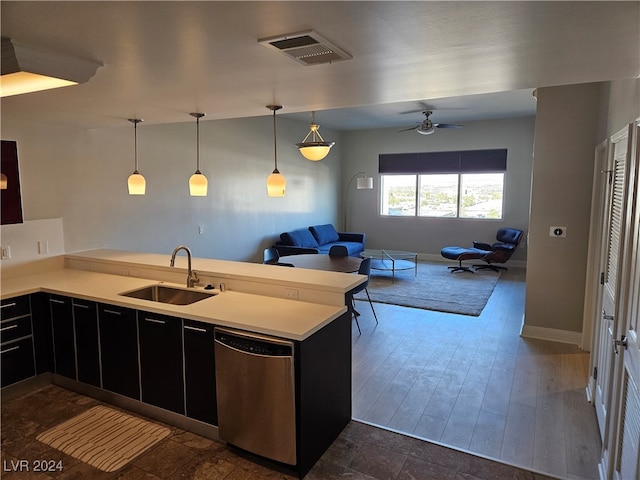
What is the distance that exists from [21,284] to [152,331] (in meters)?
1.45

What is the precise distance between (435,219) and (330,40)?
26.1 feet

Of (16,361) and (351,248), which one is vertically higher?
(351,248)

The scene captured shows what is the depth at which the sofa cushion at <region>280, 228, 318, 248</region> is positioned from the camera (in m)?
7.18

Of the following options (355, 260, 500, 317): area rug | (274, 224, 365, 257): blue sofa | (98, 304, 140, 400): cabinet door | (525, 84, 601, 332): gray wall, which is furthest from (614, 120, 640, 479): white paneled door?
(274, 224, 365, 257): blue sofa

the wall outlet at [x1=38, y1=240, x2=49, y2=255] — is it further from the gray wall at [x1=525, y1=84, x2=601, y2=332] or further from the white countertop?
the gray wall at [x1=525, y1=84, x2=601, y2=332]

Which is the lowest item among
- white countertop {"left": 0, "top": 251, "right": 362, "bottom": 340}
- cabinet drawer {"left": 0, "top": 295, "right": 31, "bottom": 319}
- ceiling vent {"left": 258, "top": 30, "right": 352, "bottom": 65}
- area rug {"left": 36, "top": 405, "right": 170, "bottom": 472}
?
area rug {"left": 36, "top": 405, "right": 170, "bottom": 472}

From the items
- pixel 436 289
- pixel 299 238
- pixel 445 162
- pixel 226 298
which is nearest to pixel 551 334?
pixel 436 289

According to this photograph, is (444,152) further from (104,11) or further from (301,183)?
(104,11)

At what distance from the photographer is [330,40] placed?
5.24ft

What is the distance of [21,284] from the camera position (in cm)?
327

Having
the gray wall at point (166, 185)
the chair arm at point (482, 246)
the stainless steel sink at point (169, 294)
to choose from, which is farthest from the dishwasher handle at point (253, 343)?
the chair arm at point (482, 246)

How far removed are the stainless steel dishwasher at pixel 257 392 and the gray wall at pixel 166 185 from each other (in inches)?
100

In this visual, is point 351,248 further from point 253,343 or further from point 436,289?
point 253,343

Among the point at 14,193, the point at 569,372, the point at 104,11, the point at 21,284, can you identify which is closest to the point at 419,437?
the point at 569,372
